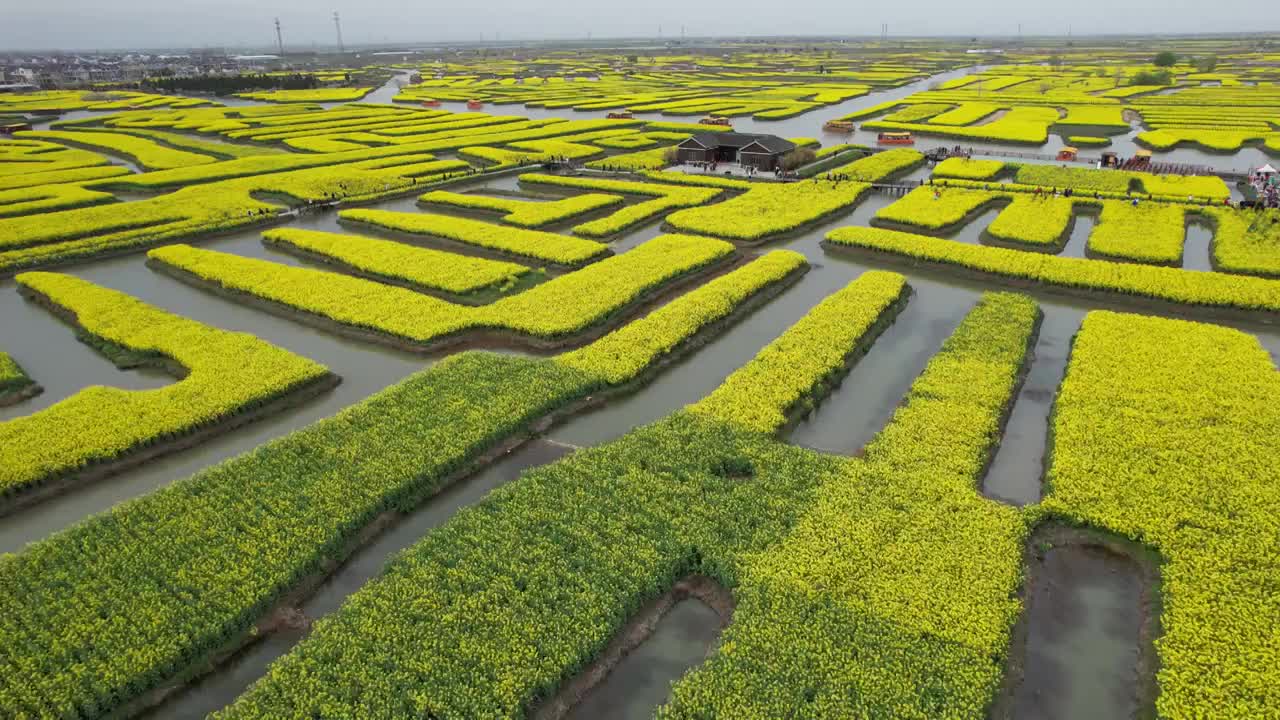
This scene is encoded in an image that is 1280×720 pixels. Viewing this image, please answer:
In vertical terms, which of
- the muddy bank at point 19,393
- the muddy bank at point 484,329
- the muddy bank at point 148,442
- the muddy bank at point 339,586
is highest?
the muddy bank at point 484,329

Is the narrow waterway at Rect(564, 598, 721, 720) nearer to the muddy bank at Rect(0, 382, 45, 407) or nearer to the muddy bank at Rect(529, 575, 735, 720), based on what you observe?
the muddy bank at Rect(529, 575, 735, 720)

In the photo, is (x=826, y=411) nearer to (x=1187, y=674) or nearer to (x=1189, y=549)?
(x=1189, y=549)

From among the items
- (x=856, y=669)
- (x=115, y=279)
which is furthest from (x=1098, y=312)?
(x=115, y=279)

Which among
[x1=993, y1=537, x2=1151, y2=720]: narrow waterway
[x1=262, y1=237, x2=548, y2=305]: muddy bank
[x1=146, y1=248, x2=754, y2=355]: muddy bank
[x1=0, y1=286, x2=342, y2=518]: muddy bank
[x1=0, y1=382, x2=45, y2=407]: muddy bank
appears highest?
[x1=262, y1=237, x2=548, y2=305]: muddy bank

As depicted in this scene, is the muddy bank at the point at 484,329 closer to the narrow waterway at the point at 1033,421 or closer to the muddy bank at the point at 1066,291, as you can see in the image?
the muddy bank at the point at 1066,291

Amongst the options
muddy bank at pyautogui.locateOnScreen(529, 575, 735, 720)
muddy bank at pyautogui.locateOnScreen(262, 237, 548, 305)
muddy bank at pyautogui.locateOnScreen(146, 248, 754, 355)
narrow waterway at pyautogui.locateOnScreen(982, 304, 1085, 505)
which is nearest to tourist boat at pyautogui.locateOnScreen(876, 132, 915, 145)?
muddy bank at pyautogui.locateOnScreen(146, 248, 754, 355)

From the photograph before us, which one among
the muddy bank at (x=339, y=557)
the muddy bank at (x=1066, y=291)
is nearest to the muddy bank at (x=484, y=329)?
the muddy bank at (x=339, y=557)
